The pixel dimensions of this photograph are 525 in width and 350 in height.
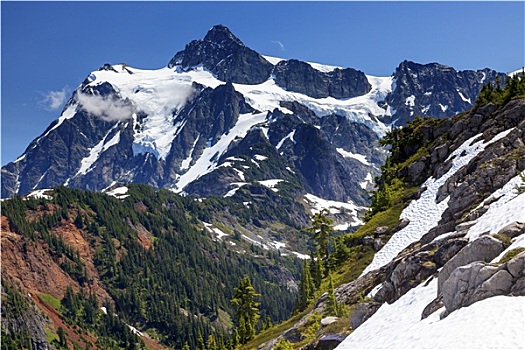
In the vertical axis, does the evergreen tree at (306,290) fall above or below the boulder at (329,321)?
above

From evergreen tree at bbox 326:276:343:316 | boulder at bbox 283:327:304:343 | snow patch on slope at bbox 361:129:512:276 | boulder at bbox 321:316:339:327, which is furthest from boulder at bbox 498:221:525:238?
boulder at bbox 283:327:304:343

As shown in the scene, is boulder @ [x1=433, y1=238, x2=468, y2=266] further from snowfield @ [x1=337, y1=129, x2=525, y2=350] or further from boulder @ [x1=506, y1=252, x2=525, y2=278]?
boulder @ [x1=506, y1=252, x2=525, y2=278]

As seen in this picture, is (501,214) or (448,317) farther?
(501,214)

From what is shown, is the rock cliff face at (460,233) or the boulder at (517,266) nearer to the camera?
the boulder at (517,266)

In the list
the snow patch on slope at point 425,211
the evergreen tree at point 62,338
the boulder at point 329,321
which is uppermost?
the evergreen tree at point 62,338

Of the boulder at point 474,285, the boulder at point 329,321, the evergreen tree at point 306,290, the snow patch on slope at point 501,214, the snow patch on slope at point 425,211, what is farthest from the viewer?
the evergreen tree at point 306,290

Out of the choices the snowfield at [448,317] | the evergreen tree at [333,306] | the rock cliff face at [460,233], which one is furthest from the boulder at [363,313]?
the evergreen tree at [333,306]

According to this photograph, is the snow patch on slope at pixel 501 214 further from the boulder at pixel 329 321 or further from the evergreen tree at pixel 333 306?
the evergreen tree at pixel 333 306

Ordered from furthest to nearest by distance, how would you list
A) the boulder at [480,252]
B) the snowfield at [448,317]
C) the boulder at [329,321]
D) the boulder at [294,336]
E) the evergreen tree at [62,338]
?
the evergreen tree at [62,338] → the boulder at [294,336] → the boulder at [329,321] → the boulder at [480,252] → the snowfield at [448,317]

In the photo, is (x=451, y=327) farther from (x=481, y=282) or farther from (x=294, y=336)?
(x=294, y=336)

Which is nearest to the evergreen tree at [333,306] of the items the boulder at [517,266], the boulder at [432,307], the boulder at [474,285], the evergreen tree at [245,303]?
the boulder at [432,307]

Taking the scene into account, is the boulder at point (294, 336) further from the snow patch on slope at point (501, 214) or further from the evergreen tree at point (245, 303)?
the evergreen tree at point (245, 303)

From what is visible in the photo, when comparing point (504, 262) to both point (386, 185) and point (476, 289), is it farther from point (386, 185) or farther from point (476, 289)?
point (386, 185)

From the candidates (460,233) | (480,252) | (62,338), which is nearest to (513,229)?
(480,252)
